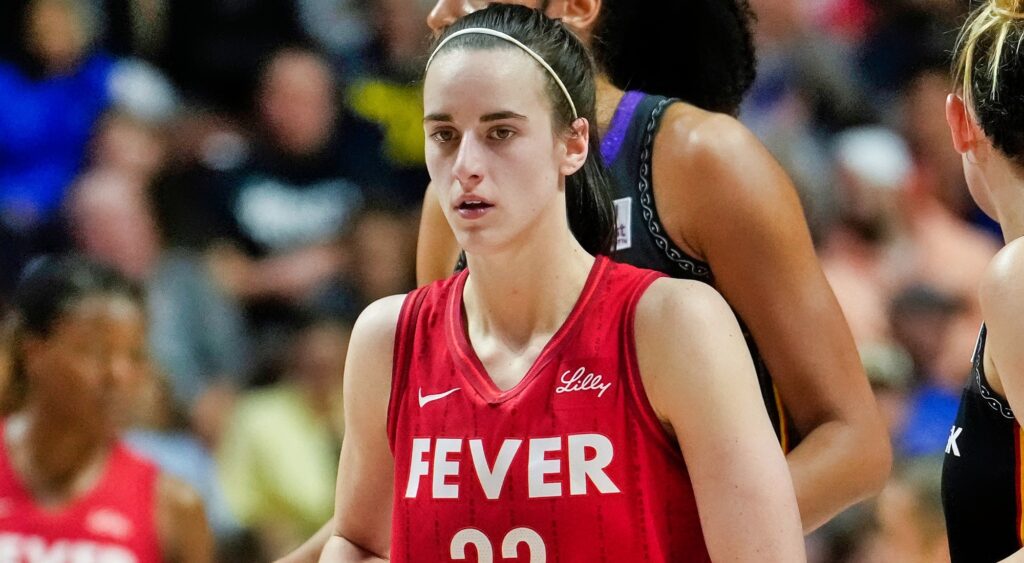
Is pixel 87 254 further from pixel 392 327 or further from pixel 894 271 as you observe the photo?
pixel 392 327

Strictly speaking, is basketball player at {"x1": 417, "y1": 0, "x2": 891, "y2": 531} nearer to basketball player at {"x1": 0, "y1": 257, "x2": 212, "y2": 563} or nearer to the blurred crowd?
basketball player at {"x1": 0, "y1": 257, "x2": 212, "y2": 563}

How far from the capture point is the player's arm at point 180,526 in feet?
13.5

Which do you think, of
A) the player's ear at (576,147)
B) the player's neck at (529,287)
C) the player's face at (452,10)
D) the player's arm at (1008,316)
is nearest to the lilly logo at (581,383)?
the player's neck at (529,287)

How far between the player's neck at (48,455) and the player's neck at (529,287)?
6.59 ft

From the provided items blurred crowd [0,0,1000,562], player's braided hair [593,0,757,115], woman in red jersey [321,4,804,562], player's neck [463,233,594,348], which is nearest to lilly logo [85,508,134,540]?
blurred crowd [0,0,1000,562]

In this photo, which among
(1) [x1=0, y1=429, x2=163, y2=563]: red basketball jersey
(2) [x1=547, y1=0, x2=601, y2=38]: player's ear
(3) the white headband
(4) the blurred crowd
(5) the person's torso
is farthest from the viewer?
(5) the person's torso

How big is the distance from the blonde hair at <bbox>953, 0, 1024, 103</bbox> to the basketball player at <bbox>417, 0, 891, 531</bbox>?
0.41 meters

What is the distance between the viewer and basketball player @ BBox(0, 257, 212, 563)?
402cm

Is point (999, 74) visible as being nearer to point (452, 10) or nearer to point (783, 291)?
point (783, 291)

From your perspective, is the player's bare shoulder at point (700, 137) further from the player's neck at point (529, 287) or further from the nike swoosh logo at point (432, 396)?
the nike swoosh logo at point (432, 396)

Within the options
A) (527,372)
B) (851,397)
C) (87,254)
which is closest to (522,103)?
(527,372)

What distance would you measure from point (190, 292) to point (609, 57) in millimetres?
3282

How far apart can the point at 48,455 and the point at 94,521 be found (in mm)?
212

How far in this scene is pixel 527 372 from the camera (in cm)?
233
